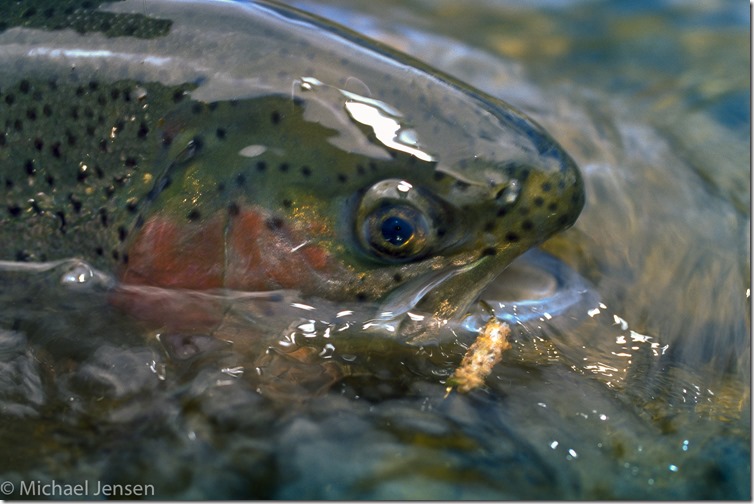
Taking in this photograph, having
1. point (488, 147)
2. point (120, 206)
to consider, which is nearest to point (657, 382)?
point (488, 147)

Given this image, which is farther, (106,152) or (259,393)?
(106,152)

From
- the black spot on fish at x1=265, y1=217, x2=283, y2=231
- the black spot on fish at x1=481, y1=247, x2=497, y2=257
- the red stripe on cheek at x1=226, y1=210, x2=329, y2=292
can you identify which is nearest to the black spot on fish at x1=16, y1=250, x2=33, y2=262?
the red stripe on cheek at x1=226, y1=210, x2=329, y2=292

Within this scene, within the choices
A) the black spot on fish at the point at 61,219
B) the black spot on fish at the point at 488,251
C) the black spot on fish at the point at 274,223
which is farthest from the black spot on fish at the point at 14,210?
the black spot on fish at the point at 488,251

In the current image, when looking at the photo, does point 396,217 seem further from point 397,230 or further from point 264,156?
point 264,156

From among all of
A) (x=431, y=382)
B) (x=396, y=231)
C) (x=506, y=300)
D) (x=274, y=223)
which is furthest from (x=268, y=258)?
(x=506, y=300)

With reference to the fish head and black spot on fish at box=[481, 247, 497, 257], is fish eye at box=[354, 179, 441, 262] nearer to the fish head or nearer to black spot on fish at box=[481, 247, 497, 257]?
the fish head

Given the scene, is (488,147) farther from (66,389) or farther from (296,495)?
(66,389)

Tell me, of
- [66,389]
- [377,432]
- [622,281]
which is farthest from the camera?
[622,281]
